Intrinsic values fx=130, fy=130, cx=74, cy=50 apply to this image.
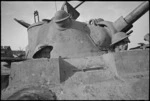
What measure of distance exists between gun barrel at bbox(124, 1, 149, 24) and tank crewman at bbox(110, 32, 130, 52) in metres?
1.01

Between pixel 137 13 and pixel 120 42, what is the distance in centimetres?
159

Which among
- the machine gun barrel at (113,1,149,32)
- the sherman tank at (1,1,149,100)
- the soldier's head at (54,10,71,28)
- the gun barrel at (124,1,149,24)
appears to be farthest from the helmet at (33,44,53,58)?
the gun barrel at (124,1,149,24)

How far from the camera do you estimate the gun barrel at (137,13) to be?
5.62m

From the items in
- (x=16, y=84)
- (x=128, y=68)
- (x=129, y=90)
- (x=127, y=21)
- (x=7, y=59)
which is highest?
(x=127, y=21)

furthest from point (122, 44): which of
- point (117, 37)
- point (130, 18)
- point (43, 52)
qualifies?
point (43, 52)

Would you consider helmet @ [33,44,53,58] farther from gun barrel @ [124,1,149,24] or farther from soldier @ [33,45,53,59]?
gun barrel @ [124,1,149,24]

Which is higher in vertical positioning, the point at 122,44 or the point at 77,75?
the point at 122,44

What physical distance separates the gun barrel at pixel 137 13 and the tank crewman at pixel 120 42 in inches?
39.6

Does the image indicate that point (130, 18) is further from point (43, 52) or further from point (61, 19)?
point (43, 52)

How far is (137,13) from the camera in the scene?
5770 millimetres

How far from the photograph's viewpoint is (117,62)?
3.43m

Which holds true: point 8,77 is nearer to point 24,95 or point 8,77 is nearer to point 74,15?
point 24,95

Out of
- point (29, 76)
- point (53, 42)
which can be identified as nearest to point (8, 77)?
point (29, 76)

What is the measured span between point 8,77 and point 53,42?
206 centimetres
